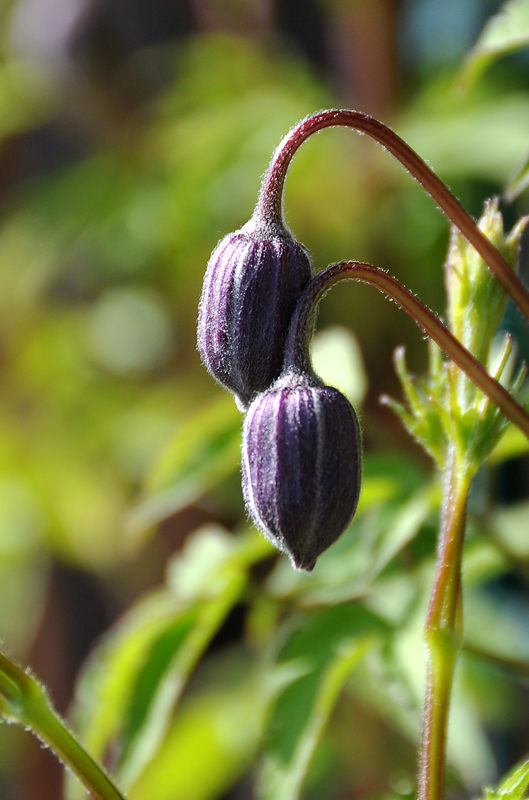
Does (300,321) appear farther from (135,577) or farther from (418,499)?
(135,577)

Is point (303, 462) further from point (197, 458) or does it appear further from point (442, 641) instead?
point (197, 458)

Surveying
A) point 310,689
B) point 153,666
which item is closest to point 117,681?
point 153,666

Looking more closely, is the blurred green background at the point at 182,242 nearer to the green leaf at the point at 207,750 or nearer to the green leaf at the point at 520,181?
the green leaf at the point at 207,750

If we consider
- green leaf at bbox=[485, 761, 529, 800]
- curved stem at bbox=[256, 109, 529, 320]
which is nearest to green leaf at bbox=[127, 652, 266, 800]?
green leaf at bbox=[485, 761, 529, 800]

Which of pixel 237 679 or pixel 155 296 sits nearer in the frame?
pixel 237 679

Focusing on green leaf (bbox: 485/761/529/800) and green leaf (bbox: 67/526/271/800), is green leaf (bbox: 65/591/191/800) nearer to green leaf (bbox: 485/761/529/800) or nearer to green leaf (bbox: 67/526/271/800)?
green leaf (bbox: 67/526/271/800)

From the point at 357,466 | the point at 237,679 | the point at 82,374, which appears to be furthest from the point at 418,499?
the point at 82,374
